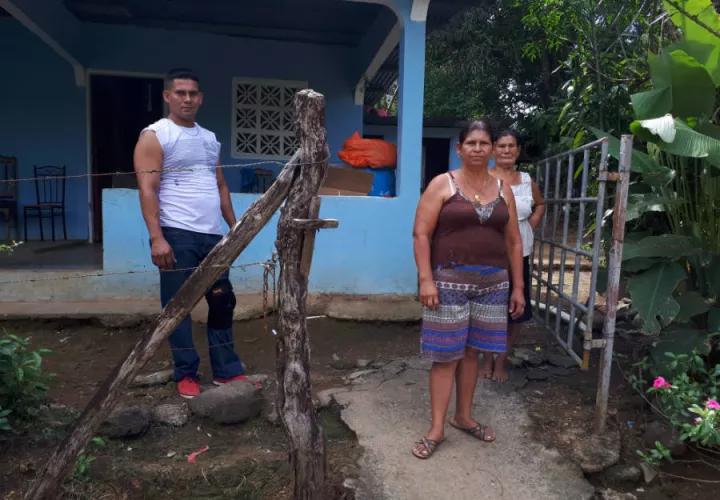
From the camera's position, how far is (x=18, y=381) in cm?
259

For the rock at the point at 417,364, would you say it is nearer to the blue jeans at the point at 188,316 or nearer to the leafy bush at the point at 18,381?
the blue jeans at the point at 188,316

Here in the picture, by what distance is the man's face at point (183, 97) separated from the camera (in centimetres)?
305

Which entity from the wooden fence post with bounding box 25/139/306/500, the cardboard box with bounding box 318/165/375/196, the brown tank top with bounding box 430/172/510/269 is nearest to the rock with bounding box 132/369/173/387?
the wooden fence post with bounding box 25/139/306/500

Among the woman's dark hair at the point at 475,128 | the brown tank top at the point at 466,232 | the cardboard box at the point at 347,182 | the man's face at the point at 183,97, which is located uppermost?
the man's face at the point at 183,97

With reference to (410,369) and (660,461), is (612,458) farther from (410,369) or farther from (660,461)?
(410,369)

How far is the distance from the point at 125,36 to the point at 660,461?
275 inches

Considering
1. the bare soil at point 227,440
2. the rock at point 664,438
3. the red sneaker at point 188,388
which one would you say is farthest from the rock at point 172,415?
the rock at point 664,438

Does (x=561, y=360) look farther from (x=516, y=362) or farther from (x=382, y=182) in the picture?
(x=382, y=182)

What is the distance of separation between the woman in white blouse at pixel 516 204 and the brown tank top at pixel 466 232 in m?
0.76

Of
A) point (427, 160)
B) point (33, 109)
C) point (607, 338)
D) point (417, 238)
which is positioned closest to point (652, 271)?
point (607, 338)

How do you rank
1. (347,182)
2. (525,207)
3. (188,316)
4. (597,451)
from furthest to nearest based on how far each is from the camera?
A: (347,182) < (525,207) < (188,316) < (597,451)

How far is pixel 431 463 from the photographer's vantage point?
264 centimetres

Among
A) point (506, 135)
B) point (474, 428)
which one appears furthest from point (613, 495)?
point (506, 135)

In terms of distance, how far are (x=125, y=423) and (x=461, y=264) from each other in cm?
189
